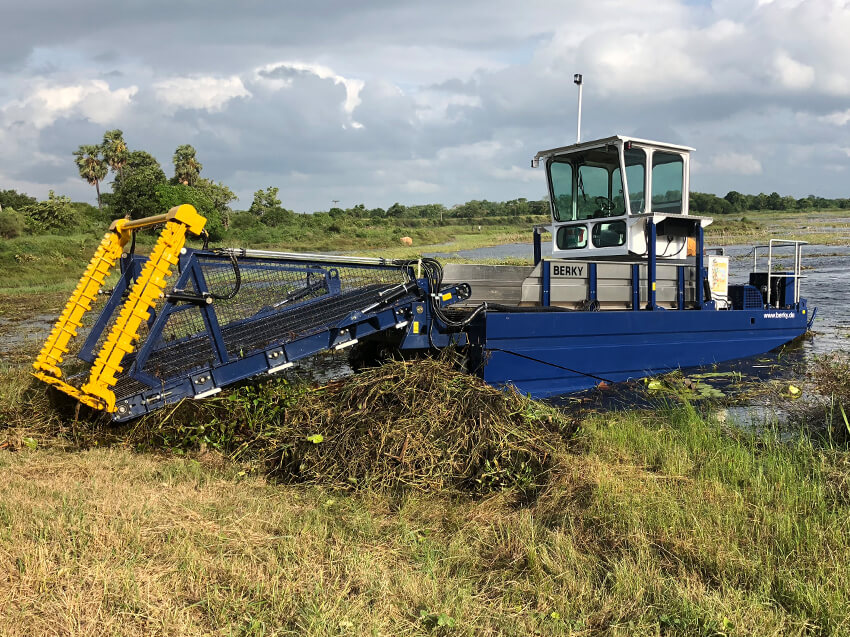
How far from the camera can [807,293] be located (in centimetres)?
1912

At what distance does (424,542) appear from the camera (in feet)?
12.8

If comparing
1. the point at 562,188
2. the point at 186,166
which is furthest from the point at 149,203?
the point at 562,188

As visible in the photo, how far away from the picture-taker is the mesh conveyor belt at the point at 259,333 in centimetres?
620

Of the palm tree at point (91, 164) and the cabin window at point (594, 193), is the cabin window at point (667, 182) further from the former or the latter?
the palm tree at point (91, 164)

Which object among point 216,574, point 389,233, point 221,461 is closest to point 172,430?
point 221,461

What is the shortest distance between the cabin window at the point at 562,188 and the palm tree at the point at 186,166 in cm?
5174

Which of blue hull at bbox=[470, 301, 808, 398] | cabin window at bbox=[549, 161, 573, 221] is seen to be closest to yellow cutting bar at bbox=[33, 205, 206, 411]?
blue hull at bbox=[470, 301, 808, 398]

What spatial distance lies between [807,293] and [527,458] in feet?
57.6

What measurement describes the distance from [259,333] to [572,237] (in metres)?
5.12

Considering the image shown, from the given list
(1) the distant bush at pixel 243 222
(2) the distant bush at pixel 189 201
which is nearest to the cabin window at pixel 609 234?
(2) the distant bush at pixel 189 201

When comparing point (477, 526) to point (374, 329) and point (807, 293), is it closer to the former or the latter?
point (374, 329)

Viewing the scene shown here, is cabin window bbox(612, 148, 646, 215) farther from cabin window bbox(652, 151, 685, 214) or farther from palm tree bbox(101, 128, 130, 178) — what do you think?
palm tree bbox(101, 128, 130, 178)

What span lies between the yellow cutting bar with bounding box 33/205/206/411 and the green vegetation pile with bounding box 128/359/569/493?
583 millimetres

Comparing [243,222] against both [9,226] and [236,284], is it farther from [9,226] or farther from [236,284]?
[236,284]
